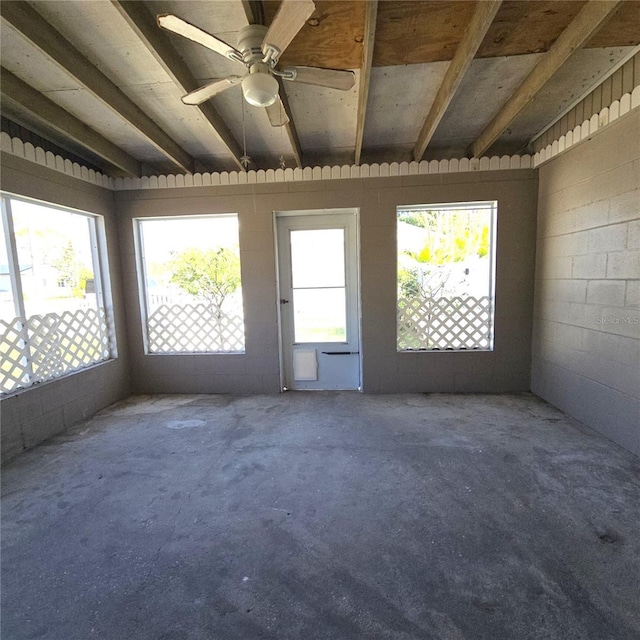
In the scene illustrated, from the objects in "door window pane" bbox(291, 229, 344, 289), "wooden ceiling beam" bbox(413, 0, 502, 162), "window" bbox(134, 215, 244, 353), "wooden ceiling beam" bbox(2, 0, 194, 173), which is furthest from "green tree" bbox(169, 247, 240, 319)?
"wooden ceiling beam" bbox(413, 0, 502, 162)

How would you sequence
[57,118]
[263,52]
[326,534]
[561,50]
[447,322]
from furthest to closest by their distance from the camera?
1. [447,322]
2. [57,118]
3. [561,50]
4. [326,534]
5. [263,52]

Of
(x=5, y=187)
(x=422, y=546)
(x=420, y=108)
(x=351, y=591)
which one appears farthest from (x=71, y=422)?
(x=420, y=108)

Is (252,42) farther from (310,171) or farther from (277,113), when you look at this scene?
(310,171)

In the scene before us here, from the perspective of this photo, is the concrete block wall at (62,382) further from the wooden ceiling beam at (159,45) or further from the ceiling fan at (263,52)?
the ceiling fan at (263,52)

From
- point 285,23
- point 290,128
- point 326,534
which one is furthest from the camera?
point 290,128

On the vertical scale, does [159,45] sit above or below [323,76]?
above

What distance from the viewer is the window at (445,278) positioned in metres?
3.42

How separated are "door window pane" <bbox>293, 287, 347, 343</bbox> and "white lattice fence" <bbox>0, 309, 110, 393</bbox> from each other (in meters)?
2.03

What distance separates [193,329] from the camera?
365 centimetres

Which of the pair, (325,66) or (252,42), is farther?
(325,66)

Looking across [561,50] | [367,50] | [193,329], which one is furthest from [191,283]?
[561,50]

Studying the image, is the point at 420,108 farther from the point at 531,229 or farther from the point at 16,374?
the point at 16,374

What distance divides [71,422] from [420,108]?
3.96m

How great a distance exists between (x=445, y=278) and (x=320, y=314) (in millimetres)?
1398
